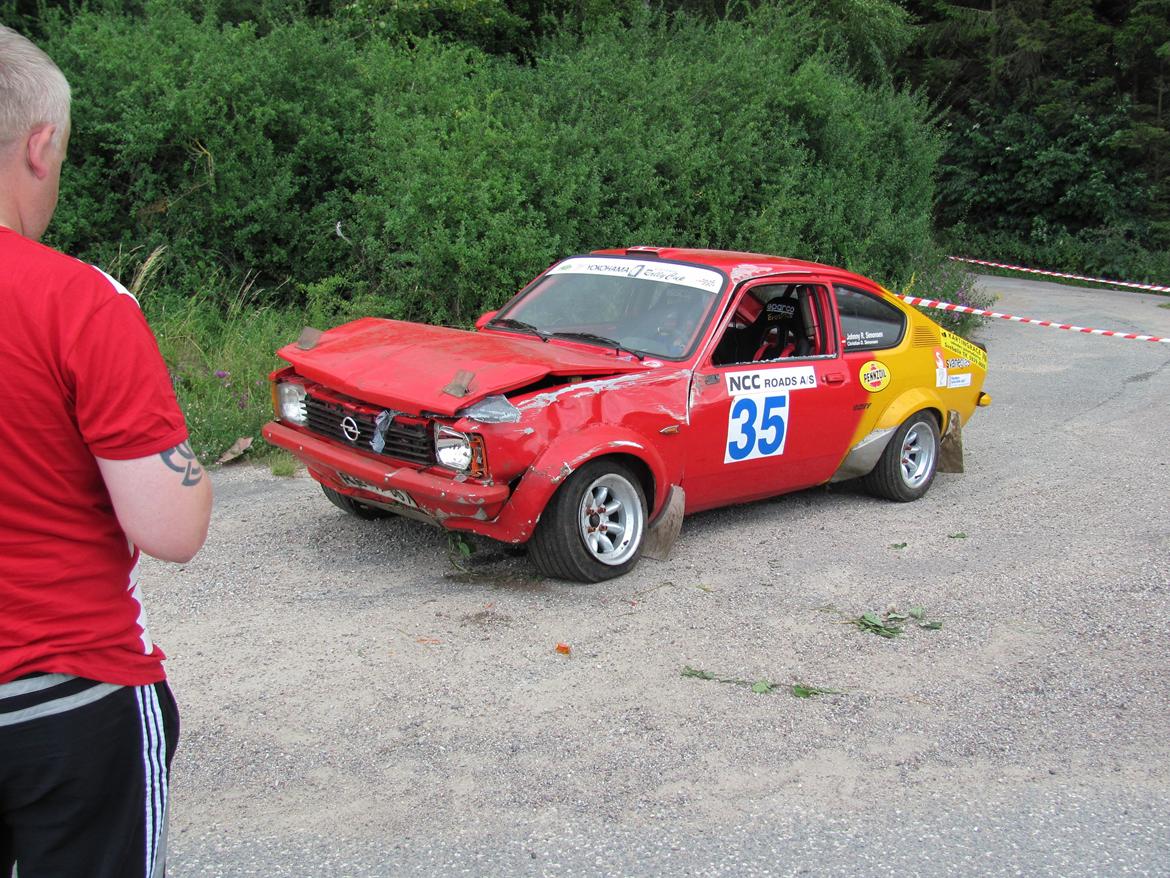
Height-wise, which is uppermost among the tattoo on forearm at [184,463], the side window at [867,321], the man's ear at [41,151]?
the man's ear at [41,151]

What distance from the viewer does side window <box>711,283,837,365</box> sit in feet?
22.9

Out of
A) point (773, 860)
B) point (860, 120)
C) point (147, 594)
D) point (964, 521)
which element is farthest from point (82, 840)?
point (860, 120)

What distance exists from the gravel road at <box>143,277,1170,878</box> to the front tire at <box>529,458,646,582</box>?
0.13 meters

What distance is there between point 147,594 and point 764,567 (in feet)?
10.3

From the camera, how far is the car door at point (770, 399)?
6258 millimetres

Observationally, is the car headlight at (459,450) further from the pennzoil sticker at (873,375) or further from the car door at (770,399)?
the pennzoil sticker at (873,375)

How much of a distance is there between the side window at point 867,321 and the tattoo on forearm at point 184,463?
5.71 m

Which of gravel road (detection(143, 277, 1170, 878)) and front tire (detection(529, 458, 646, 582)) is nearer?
gravel road (detection(143, 277, 1170, 878))

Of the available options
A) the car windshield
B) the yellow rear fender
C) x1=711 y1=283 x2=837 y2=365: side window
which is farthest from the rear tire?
the yellow rear fender

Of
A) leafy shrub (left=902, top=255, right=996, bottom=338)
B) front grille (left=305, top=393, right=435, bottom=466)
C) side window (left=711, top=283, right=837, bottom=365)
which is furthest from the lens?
leafy shrub (left=902, top=255, right=996, bottom=338)

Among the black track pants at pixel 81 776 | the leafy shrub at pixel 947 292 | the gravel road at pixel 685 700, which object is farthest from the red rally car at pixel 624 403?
the leafy shrub at pixel 947 292

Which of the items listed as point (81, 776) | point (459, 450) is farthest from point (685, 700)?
point (81, 776)

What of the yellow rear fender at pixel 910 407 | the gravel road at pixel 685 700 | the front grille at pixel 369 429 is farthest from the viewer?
the yellow rear fender at pixel 910 407

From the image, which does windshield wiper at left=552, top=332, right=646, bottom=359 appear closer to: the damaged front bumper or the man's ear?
the damaged front bumper
